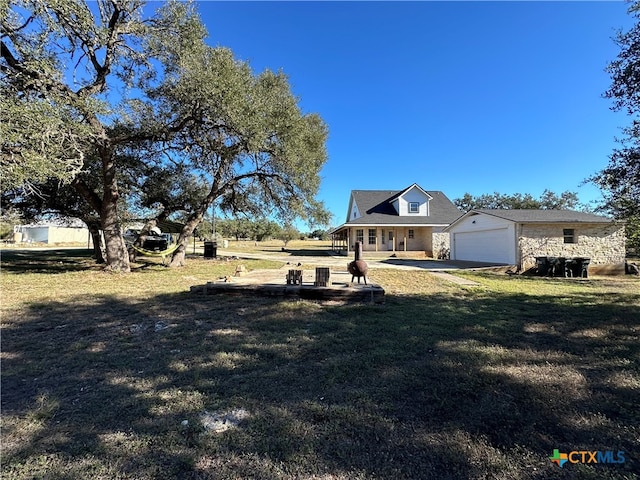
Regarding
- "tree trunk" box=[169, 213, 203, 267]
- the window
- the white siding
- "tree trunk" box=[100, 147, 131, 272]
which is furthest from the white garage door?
"tree trunk" box=[100, 147, 131, 272]

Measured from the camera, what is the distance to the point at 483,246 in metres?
18.6

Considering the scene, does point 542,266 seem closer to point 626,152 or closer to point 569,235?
point 569,235

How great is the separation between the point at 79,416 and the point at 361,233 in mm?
23155

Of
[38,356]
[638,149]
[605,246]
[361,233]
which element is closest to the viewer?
[38,356]

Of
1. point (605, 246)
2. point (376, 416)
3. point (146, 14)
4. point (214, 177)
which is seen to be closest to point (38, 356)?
point (376, 416)

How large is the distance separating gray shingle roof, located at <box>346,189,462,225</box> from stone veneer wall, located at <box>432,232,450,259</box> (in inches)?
33.7

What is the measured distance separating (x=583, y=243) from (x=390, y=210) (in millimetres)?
12291

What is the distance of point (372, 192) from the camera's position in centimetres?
2811

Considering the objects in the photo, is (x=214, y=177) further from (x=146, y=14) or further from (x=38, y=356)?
(x=38, y=356)

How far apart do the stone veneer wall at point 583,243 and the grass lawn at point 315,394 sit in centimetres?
1153

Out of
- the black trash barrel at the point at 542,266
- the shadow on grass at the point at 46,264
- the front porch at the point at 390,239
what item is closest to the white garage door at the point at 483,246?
the black trash barrel at the point at 542,266

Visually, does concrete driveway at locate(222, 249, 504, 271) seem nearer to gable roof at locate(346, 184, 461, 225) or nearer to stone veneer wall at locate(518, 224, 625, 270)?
stone veneer wall at locate(518, 224, 625, 270)

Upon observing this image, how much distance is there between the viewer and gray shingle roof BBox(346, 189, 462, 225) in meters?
24.0

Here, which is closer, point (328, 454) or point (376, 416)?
point (328, 454)
